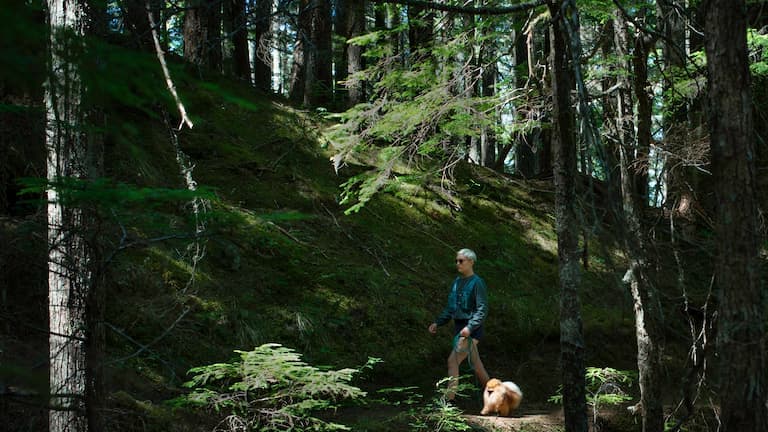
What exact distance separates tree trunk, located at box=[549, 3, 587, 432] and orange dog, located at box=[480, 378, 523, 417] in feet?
4.92

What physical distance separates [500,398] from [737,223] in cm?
375

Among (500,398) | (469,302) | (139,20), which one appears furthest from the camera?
(139,20)

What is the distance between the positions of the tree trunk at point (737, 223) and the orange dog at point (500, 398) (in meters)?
3.09

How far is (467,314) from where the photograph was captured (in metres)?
7.77

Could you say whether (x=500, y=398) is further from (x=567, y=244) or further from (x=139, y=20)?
(x=139, y=20)

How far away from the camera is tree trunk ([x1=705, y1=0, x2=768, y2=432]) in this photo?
4.58 metres

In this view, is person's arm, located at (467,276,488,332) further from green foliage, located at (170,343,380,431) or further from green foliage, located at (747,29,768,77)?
green foliage, located at (747,29,768,77)

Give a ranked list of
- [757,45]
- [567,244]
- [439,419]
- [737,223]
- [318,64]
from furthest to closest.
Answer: [318,64] → [757,45] → [439,419] → [567,244] → [737,223]

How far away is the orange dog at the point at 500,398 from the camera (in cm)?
746

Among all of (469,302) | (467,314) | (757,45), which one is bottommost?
(467,314)

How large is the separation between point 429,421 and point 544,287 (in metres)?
6.22

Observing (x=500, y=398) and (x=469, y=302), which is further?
(x=469, y=302)

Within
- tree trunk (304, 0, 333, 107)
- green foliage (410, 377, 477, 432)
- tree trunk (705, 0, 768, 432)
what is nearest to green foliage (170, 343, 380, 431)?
green foliage (410, 377, 477, 432)

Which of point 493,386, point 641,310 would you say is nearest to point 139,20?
point 493,386
